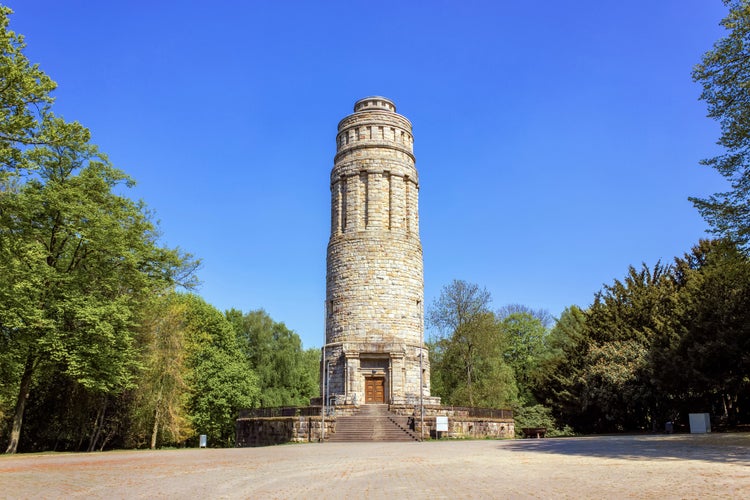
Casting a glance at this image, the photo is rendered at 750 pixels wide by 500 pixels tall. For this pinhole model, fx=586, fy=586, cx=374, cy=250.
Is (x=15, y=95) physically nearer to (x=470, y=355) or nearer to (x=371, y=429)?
(x=371, y=429)

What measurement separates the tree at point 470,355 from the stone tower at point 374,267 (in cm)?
644

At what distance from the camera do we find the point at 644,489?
338 inches

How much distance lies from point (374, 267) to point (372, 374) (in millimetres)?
5607

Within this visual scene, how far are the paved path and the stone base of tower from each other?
13.8 meters

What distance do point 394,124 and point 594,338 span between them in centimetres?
1684

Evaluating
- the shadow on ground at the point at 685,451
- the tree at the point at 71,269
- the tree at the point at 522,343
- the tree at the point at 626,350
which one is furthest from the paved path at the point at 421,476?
the tree at the point at 522,343

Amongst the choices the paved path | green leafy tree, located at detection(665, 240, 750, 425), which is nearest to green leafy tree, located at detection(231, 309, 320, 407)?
green leafy tree, located at detection(665, 240, 750, 425)

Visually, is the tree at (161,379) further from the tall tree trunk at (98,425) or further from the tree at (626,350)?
the tree at (626,350)

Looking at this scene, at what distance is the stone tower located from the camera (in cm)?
3005

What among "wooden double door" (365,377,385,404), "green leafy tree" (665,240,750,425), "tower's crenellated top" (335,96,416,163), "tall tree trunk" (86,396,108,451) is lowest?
"tall tree trunk" (86,396,108,451)

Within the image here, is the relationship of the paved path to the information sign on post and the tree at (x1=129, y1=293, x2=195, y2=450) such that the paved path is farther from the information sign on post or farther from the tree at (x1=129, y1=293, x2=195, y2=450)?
the tree at (x1=129, y1=293, x2=195, y2=450)

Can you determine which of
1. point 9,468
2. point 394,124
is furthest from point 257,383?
point 9,468

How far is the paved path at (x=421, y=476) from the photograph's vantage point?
28.6ft

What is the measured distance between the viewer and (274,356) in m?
48.0
